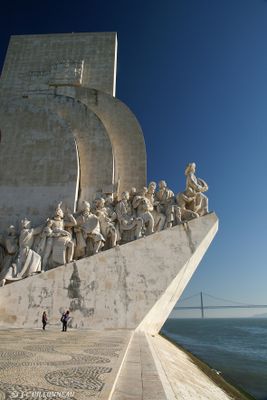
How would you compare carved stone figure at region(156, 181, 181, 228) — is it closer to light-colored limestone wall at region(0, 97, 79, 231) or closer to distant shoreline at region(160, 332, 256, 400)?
light-colored limestone wall at region(0, 97, 79, 231)

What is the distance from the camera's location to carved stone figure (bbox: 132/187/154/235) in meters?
8.04

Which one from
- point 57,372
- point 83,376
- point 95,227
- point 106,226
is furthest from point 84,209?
point 83,376

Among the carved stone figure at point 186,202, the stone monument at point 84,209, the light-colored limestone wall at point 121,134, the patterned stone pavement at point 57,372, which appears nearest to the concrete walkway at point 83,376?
the patterned stone pavement at point 57,372

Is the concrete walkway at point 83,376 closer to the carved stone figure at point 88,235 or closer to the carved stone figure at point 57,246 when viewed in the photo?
the carved stone figure at point 57,246

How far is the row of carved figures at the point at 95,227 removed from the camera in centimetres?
761

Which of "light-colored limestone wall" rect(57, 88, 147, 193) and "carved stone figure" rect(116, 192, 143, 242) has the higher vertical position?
"light-colored limestone wall" rect(57, 88, 147, 193)

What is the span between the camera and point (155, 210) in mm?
8523

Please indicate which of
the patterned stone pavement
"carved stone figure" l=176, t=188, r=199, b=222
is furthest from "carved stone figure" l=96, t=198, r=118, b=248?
the patterned stone pavement

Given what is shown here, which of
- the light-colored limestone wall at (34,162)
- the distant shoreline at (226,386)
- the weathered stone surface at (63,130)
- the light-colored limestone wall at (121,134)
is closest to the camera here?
the distant shoreline at (226,386)

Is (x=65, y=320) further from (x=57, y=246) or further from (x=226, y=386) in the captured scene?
(x=226, y=386)

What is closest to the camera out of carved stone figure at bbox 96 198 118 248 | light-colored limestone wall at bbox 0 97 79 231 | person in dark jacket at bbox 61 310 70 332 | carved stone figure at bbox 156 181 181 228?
person in dark jacket at bbox 61 310 70 332

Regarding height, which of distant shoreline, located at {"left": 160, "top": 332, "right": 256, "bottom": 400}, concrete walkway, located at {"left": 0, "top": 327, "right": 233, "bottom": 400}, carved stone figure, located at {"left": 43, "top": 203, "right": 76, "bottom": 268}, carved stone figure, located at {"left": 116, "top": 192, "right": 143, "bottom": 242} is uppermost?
carved stone figure, located at {"left": 116, "top": 192, "right": 143, "bottom": 242}

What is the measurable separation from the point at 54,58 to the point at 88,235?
27.2 ft

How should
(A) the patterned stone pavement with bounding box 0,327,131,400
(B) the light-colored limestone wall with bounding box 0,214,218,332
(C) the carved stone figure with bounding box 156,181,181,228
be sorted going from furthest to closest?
(C) the carved stone figure with bounding box 156,181,181,228
(B) the light-colored limestone wall with bounding box 0,214,218,332
(A) the patterned stone pavement with bounding box 0,327,131,400
